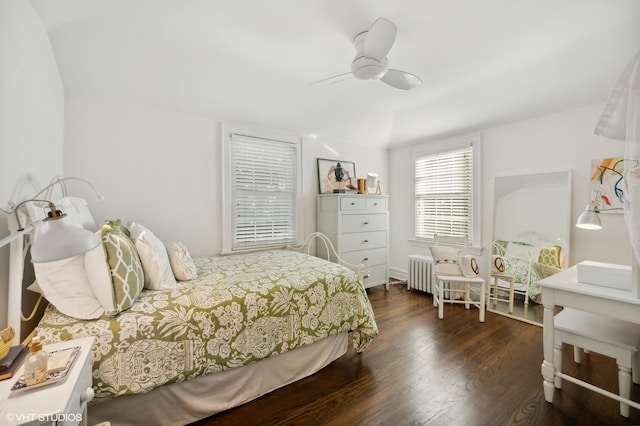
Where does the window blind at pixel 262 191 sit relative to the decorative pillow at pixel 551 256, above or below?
above

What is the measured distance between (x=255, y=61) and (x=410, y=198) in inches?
124

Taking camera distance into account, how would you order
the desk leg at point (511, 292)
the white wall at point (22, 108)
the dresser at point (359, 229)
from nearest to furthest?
the white wall at point (22, 108)
the desk leg at point (511, 292)
the dresser at point (359, 229)

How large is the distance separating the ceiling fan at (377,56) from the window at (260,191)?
58.8 inches

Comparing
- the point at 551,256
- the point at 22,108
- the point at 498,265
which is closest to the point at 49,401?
the point at 22,108

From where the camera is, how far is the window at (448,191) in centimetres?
373

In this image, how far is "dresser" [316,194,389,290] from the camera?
3527 mm

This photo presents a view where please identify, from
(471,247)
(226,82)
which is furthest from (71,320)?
(471,247)

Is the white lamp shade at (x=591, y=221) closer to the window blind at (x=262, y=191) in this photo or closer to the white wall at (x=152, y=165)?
the window blind at (x=262, y=191)

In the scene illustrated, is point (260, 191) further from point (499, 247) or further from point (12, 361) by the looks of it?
point (499, 247)

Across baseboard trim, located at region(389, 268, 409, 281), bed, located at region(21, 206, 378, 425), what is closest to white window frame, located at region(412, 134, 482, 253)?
baseboard trim, located at region(389, 268, 409, 281)

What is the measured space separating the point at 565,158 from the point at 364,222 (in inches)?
93.1

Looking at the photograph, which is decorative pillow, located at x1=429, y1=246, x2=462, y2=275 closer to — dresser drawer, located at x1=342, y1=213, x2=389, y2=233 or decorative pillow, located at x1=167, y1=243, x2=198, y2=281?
dresser drawer, located at x1=342, y1=213, x2=389, y2=233

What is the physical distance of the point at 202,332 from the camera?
1.57 m

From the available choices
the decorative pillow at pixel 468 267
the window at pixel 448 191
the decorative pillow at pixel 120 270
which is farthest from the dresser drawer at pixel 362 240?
the decorative pillow at pixel 120 270
